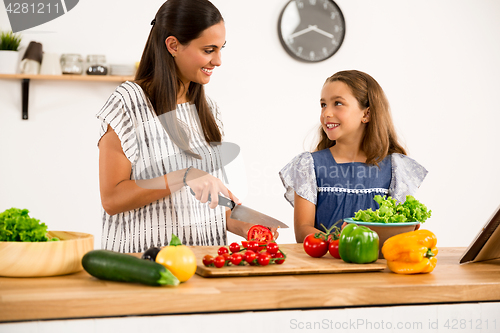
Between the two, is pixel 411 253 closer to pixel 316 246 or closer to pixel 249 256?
pixel 316 246

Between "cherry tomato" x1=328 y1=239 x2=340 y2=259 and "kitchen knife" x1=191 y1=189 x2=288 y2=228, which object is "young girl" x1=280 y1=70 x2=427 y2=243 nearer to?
"kitchen knife" x1=191 y1=189 x2=288 y2=228

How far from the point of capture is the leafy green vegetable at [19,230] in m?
0.98

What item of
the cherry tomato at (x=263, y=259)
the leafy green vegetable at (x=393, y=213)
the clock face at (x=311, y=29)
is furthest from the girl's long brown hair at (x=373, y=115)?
the clock face at (x=311, y=29)

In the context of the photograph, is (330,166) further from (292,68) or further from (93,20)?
(93,20)

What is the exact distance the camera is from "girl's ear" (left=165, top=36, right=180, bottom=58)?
152 cm

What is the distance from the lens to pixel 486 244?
4.00 ft

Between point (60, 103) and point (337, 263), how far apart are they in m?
2.41

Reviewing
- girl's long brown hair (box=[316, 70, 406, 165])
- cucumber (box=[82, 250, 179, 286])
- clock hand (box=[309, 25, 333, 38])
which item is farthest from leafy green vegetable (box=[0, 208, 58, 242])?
clock hand (box=[309, 25, 333, 38])

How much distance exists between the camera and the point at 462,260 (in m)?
1.24

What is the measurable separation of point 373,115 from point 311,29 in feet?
5.32

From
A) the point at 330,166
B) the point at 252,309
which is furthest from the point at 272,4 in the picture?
the point at 252,309

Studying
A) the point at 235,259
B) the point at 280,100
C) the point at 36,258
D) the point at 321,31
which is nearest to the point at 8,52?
the point at 280,100

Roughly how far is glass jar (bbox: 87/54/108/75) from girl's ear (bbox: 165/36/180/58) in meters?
1.59

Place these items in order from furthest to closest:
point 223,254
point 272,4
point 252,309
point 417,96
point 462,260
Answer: point 417,96, point 272,4, point 462,260, point 223,254, point 252,309
